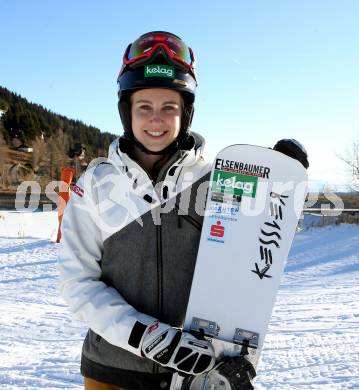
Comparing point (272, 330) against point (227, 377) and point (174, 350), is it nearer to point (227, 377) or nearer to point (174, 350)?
point (227, 377)

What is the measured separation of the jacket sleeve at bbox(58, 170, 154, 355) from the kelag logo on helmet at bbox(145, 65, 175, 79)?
45 centimetres

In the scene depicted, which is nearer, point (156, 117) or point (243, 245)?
point (156, 117)

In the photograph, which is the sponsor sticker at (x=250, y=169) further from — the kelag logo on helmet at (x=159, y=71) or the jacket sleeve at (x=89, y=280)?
the jacket sleeve at (x=89, y=280)

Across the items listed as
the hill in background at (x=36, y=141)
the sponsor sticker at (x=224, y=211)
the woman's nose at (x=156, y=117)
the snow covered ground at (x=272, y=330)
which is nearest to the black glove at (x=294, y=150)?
the sponsor sticker at (x=224, y=211)

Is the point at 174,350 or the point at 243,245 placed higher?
the point at 243,245

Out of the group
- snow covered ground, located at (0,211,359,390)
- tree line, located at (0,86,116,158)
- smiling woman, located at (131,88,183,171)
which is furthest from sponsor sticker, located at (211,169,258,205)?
tree line, located at (0,86,116,158)

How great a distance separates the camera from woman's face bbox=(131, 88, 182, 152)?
5.03 feet

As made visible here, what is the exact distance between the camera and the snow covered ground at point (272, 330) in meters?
2.85

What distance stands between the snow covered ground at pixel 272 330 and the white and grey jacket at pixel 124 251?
5.16 feet

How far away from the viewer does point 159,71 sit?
1.57m

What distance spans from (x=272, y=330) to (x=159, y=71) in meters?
2.98

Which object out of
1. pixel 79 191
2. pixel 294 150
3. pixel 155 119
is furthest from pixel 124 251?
pixel 294 150

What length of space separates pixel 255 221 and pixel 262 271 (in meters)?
0.20

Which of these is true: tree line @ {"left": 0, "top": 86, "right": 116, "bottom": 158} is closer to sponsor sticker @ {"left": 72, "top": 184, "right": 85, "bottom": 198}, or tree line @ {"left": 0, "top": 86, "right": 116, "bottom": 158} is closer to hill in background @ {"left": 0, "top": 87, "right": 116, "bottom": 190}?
hill in background @ {"left": 0, "top": 87, "right": 116, "bottom": 190}
